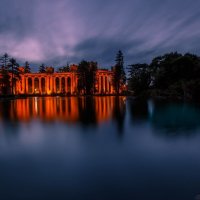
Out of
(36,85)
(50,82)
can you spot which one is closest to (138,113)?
(50,82)

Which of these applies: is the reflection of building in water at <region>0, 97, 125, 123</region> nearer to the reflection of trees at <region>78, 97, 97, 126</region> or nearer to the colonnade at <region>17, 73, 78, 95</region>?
the reflection of trees at <region>78, 97, 97, 126</region>

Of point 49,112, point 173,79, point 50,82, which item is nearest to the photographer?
point 49,112

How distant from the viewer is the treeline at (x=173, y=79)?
151 feet

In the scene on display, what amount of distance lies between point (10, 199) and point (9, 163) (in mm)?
2882

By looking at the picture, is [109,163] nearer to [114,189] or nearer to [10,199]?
[114,189]

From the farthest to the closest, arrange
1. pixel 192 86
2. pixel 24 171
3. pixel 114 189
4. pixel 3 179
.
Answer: pixel 192 86, pixel 24 171, pixel 3 179, pixel 114 189

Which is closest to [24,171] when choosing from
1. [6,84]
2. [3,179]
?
[3,179]

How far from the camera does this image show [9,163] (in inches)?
324

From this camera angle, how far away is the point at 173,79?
183 ft

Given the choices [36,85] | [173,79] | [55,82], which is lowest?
[173,79]

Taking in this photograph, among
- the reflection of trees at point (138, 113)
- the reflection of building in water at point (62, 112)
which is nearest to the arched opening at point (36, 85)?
the reflection of building in water at point (62, 112)

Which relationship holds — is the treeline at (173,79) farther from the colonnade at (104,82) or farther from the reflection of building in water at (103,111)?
the colonnade at (104,82)

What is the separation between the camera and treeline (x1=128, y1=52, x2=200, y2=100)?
151ft

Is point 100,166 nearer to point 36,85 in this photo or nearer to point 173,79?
point 173,79
